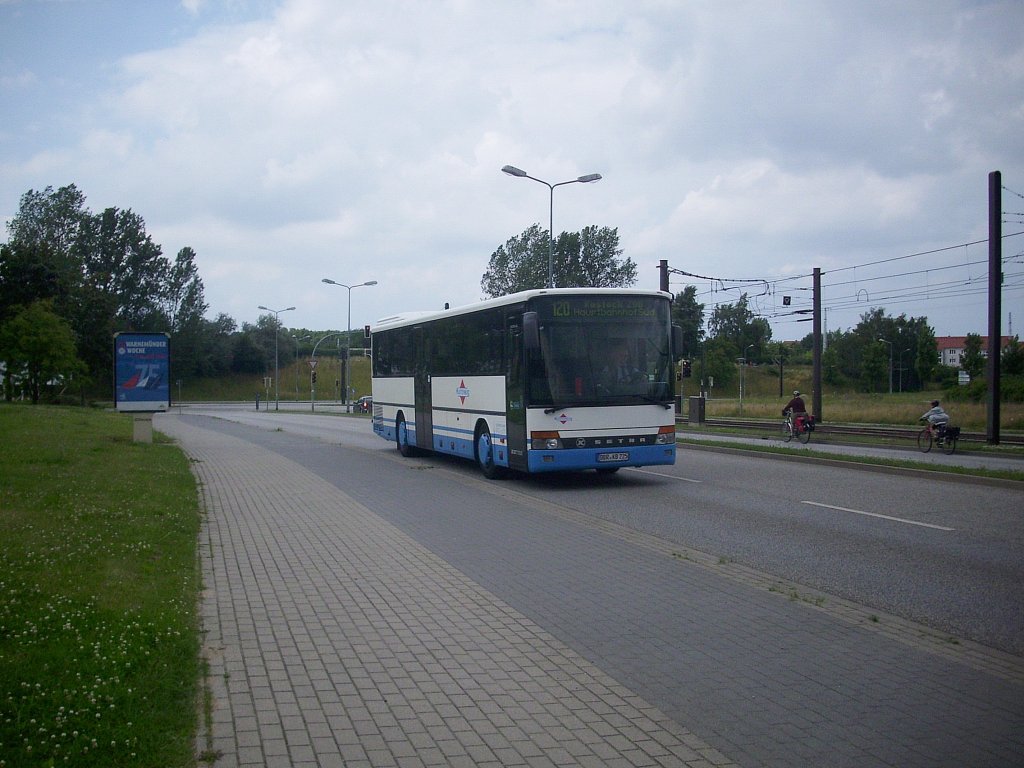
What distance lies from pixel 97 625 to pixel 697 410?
38.5m

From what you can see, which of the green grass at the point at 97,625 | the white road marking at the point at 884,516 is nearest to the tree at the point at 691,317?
the white road marking at the point at 884,516

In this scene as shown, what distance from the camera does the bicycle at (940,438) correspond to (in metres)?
26.0

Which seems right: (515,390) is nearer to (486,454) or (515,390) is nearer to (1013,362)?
(486,454)

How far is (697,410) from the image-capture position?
42.8 meters

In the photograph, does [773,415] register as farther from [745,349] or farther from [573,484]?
[573,484]

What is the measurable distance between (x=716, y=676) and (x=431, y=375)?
15130 millimetres

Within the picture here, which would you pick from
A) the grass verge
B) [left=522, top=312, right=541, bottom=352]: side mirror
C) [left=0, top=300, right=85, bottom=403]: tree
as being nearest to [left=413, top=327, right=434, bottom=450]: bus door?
[left=522, top=312, right=541, bottom=352]: side mirror

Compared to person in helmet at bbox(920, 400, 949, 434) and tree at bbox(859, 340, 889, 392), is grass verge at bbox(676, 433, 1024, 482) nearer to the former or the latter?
person in helmet at bbox(920, 400, 949, 434)

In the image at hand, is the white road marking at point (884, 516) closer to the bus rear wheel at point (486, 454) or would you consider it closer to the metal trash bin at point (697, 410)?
the bus rear wheel at point (486, 454)

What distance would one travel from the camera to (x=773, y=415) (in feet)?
175

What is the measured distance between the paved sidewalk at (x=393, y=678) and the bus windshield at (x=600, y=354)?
6090 mm

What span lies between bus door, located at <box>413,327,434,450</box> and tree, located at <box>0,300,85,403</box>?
30.8 m

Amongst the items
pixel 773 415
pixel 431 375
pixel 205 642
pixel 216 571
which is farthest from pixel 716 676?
pixel 773 415

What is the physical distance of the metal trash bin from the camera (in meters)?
42.3
